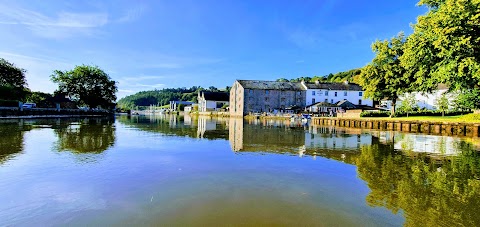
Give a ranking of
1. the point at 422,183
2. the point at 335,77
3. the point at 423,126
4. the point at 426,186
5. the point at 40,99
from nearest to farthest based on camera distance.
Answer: the point at 426,186 → the point at 422,183 → the point at 423,126 → the point at 40,99 → the point at 335,77

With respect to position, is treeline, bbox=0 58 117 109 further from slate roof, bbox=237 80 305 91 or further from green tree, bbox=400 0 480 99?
green tree, bbox=400 0 480 99

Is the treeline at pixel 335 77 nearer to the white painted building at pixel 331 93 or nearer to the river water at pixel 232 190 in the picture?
the white painted building at pixel 331 93

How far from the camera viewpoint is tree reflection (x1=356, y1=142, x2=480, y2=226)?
6.11 m

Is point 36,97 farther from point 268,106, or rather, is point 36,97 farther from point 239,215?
point 239,215

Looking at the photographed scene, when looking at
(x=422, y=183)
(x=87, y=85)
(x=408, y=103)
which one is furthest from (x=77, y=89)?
(x=422, y=183)

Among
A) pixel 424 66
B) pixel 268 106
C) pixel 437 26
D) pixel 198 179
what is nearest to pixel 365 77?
pixel 424 66

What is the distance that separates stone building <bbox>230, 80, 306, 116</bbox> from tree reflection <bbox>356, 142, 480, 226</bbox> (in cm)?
7014

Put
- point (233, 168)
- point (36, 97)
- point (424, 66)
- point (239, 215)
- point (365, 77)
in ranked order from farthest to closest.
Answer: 1. point (36, 97)
2. point (365, 77)
3. point (424, 66)
4. point (233, 168)
5. point (239, 215)

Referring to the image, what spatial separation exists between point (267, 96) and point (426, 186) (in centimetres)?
7712

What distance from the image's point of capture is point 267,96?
279 feet

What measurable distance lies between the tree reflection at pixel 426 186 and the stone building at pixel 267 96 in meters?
70.1

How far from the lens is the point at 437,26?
24.5 m

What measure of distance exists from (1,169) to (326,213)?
10001 mm

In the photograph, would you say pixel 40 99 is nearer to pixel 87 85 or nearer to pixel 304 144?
pixel 87 85
